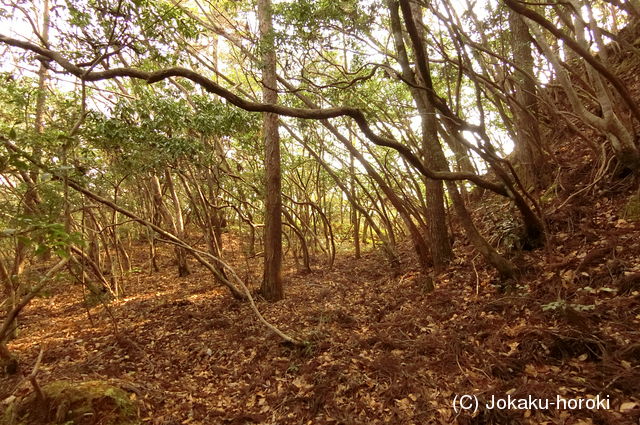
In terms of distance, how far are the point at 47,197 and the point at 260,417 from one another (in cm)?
469

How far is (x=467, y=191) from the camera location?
1087 cm

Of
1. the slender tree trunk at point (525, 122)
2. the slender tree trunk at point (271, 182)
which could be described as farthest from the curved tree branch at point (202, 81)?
the slender tree trunk at point (525, 122)

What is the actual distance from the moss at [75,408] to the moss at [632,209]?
684cm

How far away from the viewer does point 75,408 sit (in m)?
3.87

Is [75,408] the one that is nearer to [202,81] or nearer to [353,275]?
[202,81]

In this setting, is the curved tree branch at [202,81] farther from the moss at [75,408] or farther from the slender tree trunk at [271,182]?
the moss at [75,408]

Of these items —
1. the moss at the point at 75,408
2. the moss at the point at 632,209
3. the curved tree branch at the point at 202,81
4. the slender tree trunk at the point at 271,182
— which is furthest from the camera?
the slender tree trunk at the point at 271,182

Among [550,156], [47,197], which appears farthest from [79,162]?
[550,156]

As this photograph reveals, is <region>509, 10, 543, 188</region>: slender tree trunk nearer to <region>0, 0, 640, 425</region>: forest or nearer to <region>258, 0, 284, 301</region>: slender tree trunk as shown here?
<region>0, 0, 640, 425</region>: forest

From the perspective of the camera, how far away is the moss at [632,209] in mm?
4805

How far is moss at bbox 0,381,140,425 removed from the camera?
3807 mm

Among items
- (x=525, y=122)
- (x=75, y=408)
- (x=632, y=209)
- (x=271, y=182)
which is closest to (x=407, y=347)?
(x=632, y=209)

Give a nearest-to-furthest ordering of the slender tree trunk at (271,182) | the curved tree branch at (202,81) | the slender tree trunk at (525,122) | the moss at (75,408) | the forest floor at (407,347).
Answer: the forest floor at (407,347), the moss at (75,408), the curved tree branch at (202,81), the slender tree trunk at (525,122), the slender tree trunk at (271,182)

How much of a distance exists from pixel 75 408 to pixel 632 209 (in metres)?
7.46
